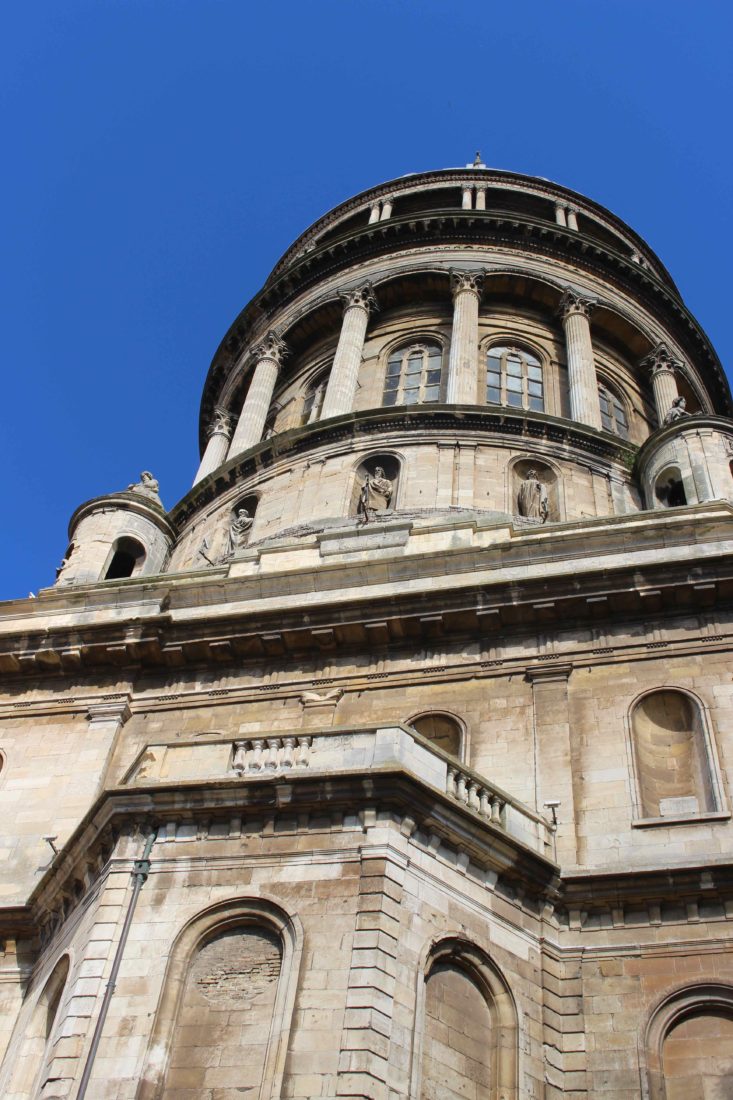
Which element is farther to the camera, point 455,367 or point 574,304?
point 574,304

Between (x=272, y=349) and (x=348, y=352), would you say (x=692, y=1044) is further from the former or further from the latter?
(x=272, y=349)

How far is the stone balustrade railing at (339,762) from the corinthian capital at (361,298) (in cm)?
2357

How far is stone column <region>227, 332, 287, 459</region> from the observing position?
36344mm

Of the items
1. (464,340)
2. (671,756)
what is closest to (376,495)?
(464,340)

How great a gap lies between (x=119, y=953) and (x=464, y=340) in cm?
2389

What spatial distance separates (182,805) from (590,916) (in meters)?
5.64

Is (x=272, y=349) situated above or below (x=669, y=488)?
above

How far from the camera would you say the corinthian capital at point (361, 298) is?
38094 mm

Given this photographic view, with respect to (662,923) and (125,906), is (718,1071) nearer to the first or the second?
(662,923)

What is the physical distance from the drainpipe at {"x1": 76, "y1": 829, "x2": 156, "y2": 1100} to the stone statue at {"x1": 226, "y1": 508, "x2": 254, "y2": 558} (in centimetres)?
1516

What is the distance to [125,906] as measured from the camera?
50.3 ft

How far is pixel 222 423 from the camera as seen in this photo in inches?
1604

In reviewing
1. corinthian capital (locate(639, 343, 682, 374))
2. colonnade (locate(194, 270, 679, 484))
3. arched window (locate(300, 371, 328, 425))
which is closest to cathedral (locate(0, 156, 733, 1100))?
colonnade (locate(194, 270, 679, 484))

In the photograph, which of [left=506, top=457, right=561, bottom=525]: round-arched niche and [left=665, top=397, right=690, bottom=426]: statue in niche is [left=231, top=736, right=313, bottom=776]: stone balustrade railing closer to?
[left=506, top=457, right=561, bottom=525]: round-arched niche
